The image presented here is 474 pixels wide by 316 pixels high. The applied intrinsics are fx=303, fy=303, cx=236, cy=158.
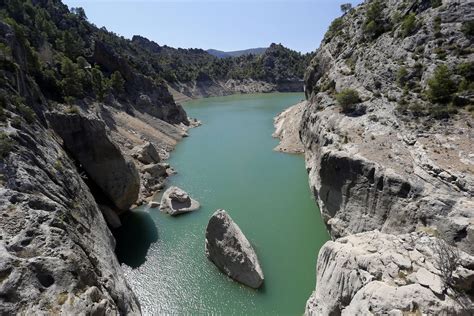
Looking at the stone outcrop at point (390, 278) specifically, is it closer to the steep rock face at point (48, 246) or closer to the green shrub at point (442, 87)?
the steep rock face at point (48, 246)

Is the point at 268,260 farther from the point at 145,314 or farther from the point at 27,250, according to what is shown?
the point at 27,250

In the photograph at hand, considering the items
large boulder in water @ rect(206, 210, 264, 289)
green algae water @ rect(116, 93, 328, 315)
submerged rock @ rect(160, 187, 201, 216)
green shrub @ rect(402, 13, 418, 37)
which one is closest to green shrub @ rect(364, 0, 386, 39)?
green shrub @ rect(402, 13, 418, 37)

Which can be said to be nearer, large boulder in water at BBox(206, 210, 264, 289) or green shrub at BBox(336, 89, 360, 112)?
large boulder in water at BBox(206, 210, 264, 289)

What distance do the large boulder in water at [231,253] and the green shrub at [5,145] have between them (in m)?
14.9

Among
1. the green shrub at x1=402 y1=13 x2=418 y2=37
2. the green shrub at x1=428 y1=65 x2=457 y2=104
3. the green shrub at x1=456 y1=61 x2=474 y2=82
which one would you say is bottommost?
the green shrub at x1=428 y1=65 x2=457 y2=104

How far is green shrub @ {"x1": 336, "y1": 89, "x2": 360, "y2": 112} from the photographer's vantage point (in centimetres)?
3631

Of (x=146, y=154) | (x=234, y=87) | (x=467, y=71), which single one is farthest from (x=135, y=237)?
(x=234, y=87)

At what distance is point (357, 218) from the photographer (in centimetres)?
2616

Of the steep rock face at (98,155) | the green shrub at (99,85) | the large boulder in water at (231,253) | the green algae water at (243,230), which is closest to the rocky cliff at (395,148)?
the green algae water at (243,230)

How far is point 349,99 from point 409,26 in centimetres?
1214

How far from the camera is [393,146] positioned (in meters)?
27.5

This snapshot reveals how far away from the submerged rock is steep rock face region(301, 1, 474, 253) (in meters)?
14.7

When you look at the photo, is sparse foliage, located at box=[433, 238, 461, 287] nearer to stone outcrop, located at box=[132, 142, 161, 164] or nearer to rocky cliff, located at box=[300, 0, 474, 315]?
rocky cliff, located at box=[300, 0, 474, 315]

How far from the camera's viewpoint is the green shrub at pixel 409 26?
123 feet
